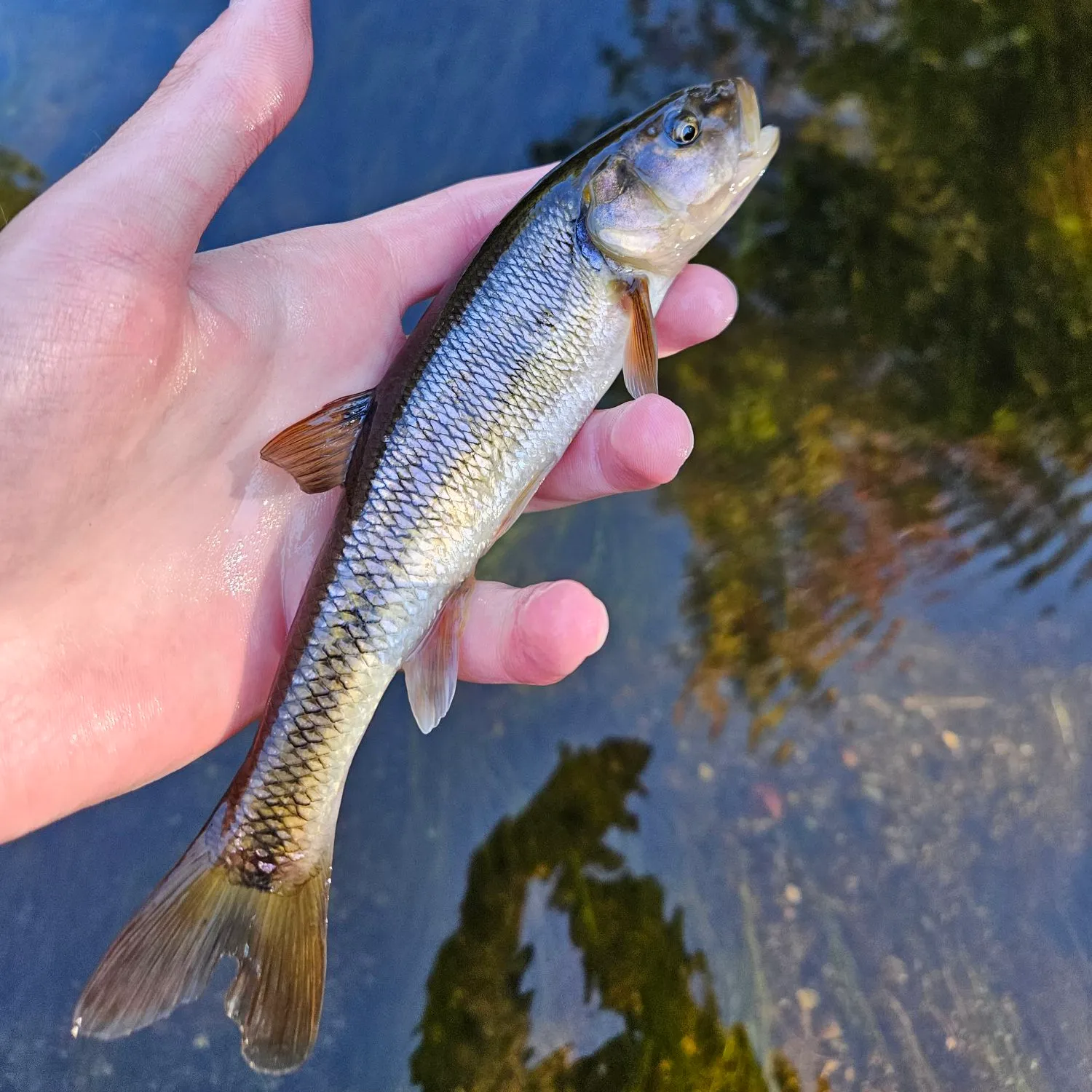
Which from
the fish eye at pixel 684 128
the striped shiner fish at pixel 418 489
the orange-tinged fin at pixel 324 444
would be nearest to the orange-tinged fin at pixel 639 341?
the striped shiner fish at pixel 418 489

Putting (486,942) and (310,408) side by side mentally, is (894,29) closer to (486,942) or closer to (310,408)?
(310,408)

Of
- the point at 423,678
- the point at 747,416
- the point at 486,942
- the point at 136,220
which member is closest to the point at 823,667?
the point at 747,416

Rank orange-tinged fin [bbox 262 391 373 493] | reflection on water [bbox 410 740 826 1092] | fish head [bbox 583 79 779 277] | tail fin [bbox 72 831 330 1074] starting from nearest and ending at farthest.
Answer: tail fin [bbox 72 831 330 1074] < orange-tinged fin [bbox 262 391 373 493] < fish head [bbox 583 79 779 277] < reflection on water [bbox 410 740 826 1092]

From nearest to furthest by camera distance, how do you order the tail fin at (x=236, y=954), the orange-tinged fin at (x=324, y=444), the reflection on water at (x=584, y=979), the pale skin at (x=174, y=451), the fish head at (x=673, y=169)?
the tail fin at (x=236, y=954), the pale skin at (x=174, y=451), the orange-tinged fin at (x=324, y=444), the fish head at (x=673, y=169), the reflection on water at (x=584, y=979)

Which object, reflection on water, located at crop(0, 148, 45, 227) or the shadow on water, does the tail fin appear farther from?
reflection on water, located at crop(0, 148, 45, 227)

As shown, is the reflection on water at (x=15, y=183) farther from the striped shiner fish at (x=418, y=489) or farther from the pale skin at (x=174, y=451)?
the striped shiner fish at (x=418, y=489)

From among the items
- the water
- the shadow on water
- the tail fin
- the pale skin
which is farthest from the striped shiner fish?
the shadow on water
